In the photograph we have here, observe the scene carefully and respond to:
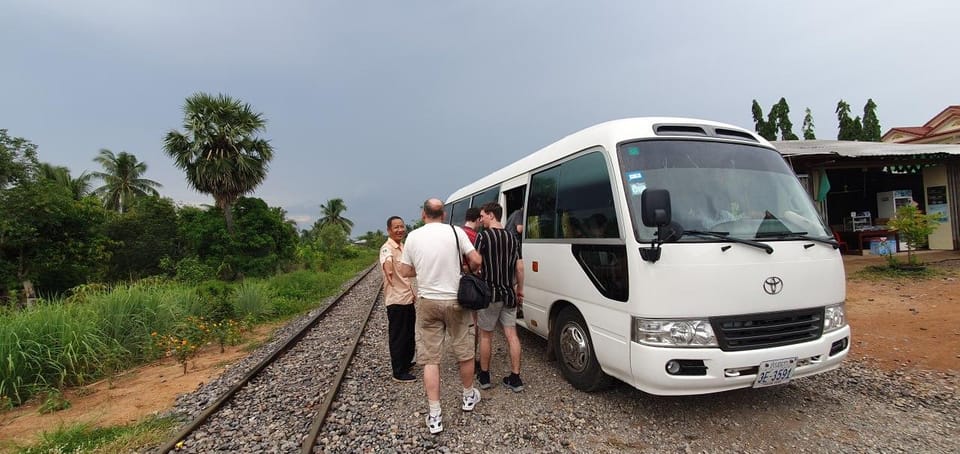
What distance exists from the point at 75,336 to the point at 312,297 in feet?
23.6

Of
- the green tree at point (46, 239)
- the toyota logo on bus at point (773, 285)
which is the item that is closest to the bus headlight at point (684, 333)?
the toyota logo on bus at point (773, 285)

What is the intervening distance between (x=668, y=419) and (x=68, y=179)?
4084 centimetres

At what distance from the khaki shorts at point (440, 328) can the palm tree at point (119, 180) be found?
136 ft

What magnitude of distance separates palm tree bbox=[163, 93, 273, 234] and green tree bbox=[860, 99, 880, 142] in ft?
132

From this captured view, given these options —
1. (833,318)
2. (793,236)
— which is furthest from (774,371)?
(793,236)

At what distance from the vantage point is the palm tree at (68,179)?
27.4 metres

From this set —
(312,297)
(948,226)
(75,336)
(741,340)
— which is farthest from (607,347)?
(948,226)

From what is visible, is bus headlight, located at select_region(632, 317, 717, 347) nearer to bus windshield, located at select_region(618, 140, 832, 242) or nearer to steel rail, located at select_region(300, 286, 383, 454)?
bus windshield, located at select_region(618, 140, 832, 242)

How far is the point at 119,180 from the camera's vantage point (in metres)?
→ 34.6

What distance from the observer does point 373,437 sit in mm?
3391

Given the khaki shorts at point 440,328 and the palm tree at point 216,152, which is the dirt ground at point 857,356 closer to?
the khaki shorts at point 440,328

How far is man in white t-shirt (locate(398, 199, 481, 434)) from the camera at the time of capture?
131 inches

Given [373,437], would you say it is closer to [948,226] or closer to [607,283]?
[607,283]

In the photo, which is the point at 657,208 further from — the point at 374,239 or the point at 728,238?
the point at 374,239
